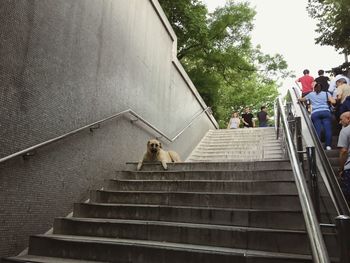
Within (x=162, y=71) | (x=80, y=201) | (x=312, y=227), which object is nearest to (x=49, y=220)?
(x=80, y=201)

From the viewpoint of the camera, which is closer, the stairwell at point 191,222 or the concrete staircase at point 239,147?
the stairwell at point 191,222

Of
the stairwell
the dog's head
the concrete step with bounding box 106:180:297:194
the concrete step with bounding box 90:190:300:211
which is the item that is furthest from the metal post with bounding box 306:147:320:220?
the dog's head

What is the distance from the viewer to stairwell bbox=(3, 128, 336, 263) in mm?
3334

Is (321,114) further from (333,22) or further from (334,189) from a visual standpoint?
(333,22)

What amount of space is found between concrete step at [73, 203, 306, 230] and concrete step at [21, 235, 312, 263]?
1.73 ft

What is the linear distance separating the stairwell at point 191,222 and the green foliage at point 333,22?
7.15 m

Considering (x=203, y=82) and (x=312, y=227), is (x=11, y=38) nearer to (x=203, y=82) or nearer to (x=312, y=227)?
(x=312, y=227)

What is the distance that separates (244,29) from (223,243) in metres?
16.5

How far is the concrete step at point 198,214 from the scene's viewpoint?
146 inches

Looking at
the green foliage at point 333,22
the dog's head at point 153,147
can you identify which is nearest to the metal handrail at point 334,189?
the dog's head at point 153,147

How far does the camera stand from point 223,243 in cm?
353

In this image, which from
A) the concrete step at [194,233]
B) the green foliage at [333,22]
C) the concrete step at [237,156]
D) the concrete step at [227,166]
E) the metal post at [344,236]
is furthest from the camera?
the green foliage at [333,22]

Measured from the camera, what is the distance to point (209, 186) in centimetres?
483

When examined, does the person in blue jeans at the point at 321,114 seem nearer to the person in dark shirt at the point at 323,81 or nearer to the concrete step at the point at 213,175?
the person in dark shirt at the point at 323,81
